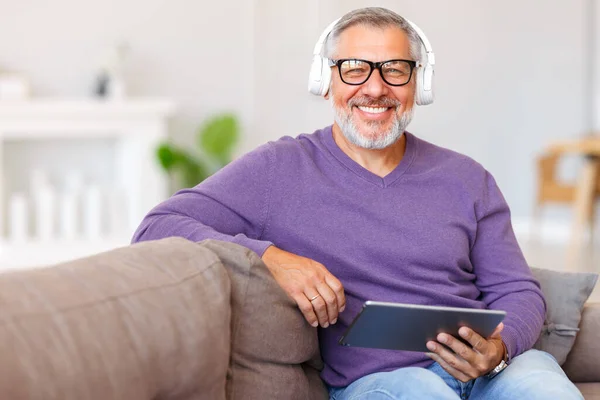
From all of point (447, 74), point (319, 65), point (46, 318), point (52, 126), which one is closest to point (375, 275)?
point (319, 65)

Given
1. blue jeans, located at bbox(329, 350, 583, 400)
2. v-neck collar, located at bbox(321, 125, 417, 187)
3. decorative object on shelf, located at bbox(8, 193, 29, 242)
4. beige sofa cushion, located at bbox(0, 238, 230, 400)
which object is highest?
v-neck collar, located at bbox(321, 125, 417, 187)

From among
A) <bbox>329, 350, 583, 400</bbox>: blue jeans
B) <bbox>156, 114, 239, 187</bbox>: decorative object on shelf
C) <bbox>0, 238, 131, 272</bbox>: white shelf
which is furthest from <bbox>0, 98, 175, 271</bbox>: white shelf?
<bbox>329, 350, 583, 400</bbox>: blue jeans

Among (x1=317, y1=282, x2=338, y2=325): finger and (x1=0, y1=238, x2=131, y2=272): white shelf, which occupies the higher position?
(x1=317, y1=282, x2=338, y2=325): finger

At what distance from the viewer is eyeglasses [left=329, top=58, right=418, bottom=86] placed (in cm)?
202

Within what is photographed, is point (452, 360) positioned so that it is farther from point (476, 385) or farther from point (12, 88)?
point (12, 88)

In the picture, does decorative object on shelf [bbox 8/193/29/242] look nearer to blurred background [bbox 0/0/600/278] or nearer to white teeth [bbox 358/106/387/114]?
blurred background [bbox 0/0/600/278]

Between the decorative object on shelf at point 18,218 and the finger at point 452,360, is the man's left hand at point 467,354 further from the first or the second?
the decorative object on shelf at point 18,218

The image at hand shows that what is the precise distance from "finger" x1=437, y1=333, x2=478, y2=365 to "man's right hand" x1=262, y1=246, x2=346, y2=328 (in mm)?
190

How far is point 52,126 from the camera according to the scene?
5.69 metres

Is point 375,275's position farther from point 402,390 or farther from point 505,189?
point 505,189

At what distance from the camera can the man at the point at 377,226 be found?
173cm

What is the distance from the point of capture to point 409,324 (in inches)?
62.1

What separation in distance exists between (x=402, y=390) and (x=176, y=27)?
504 centimetres

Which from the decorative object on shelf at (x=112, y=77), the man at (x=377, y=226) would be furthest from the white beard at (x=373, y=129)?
the decorative object on shelf at (x=112, y=77)
